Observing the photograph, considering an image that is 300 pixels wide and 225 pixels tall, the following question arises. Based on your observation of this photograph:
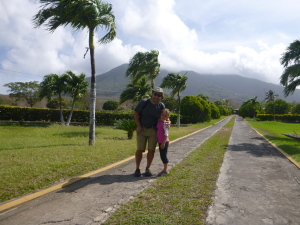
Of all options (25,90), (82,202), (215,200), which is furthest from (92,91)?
(25,90)

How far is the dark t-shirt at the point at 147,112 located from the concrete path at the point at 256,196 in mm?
1708

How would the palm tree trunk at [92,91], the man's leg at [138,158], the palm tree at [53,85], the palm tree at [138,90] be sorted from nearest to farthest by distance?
the man's leg at [138,158], the palm tree trunk at [92,91], the palm tree at [138,90], the palm tree at [53,85]

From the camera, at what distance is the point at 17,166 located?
4.95 m

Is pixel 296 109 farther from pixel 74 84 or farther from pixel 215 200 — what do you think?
pixel 215 200

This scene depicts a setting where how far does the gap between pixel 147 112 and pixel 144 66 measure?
15.7 meters

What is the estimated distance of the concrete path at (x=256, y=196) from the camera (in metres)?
2.82

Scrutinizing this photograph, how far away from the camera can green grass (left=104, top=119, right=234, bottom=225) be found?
2723 millimetres

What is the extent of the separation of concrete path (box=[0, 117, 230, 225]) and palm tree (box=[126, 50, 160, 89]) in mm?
15985

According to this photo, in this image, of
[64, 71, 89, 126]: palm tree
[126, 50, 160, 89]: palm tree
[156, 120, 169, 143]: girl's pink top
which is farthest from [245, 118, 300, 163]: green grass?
[64, 71, 89, 126]: palm tree

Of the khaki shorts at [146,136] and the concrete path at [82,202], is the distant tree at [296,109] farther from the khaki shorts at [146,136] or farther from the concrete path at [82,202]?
the concrete path at [82,202]

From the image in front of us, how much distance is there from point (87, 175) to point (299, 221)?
3555 mm

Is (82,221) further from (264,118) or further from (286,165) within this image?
(264,118)

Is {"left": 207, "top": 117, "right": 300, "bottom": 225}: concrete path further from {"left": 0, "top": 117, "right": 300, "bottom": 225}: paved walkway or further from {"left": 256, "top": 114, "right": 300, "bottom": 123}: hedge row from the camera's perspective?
{"left": 256, "top": 114, "right": 300, "bottom": 123}: hedge row

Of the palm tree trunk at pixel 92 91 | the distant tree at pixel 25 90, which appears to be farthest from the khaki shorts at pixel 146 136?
the distant tree at pixel 25 90
